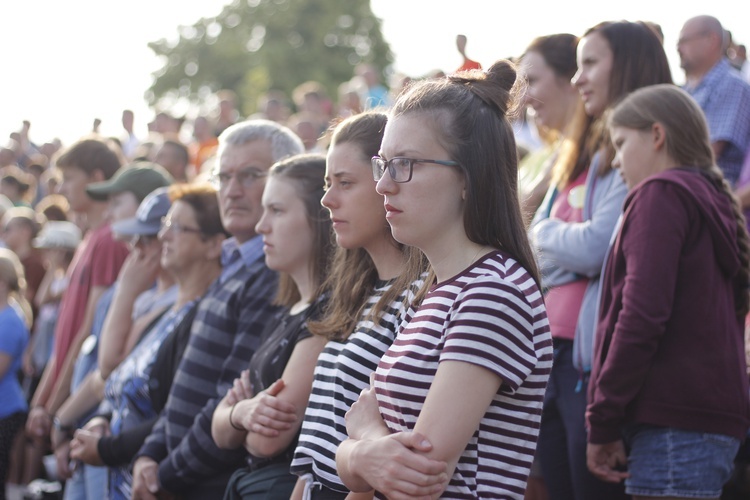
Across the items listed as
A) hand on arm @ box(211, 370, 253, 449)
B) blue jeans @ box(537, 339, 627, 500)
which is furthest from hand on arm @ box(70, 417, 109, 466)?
blue jeans @ box(537, 339, 627, 500)

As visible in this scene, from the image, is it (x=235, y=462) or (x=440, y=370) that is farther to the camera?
(x=235, y=462)

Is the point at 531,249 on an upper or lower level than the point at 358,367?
upper

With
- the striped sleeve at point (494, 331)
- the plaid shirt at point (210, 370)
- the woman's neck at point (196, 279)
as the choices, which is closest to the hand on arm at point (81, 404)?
the woman's neck at point (196, 279)

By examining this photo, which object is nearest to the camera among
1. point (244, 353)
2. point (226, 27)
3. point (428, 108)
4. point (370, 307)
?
point (428, 108)

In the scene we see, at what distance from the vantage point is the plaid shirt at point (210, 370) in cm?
380

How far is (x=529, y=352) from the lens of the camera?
2168mm

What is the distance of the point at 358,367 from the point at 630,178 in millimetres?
1471

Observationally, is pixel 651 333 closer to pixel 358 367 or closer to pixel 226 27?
pixel 358 367

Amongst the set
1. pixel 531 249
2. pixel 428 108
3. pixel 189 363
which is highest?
pixel 428 108

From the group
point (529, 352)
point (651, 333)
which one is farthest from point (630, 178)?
point (529, 352)

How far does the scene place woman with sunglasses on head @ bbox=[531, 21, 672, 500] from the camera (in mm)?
3684

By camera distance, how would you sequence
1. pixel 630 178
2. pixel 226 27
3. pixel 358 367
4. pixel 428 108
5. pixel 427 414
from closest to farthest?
pixel 427 414
pixel 428 108
pixel 358 367
pixel 630 178
pixel 226 27

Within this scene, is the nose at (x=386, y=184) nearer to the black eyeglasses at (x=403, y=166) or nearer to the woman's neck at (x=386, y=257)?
the black eyeglasses at (x=403, y=166)

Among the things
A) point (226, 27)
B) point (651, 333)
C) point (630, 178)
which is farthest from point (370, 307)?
point (226, 27)
